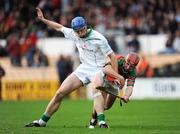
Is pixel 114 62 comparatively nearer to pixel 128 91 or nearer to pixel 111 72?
pixel 111 72

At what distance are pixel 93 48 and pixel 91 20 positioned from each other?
19590 millimetres

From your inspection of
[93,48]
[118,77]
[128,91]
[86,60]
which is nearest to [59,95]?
[86,60]

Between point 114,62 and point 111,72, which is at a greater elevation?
point 114,62

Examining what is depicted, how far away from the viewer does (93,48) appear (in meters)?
15.5

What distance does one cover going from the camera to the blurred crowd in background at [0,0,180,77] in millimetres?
33219

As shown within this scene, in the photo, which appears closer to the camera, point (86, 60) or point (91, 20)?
point (86, 60)

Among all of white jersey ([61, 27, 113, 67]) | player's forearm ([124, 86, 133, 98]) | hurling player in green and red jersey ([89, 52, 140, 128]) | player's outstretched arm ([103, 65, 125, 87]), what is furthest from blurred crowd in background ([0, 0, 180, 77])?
player's outstretched arm ([103, 65, 125, 87])

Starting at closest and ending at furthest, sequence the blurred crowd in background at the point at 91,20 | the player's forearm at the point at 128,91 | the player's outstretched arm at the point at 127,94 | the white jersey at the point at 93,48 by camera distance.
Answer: the white jersey at the point at 93,48 → the player's outstretched arm at the point at 127,94 → the player's forearm at the point at 128,91 → the blurred crowd in background at the point at 91,20

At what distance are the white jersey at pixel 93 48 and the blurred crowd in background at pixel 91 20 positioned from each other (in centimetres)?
1676

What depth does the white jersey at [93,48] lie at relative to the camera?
1527 centimetres

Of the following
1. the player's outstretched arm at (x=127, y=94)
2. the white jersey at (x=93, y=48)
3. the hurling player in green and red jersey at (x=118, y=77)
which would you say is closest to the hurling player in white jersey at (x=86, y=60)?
the white jersey at (x=93, y=48)

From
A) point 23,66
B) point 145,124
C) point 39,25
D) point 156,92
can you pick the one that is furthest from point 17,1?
point 145,124

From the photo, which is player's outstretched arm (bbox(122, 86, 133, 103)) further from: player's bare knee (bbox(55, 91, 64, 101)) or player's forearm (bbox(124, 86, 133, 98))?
player's bare knee (bbox(55, 91, 64, 101))

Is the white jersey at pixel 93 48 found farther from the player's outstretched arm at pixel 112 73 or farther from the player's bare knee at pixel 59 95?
the player's bare knee at pixel 59 95
